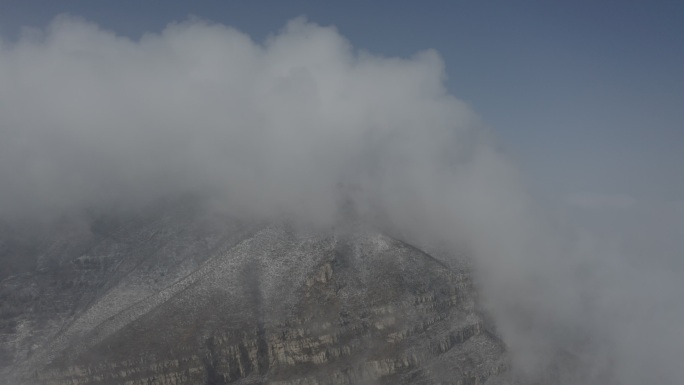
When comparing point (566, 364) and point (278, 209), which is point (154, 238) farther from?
point (566, 364)

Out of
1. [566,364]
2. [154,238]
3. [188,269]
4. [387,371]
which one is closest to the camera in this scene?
[387,371]

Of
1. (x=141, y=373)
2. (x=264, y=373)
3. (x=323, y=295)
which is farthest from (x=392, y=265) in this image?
(x=141, y=373)

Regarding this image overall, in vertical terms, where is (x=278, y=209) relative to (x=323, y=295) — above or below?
above

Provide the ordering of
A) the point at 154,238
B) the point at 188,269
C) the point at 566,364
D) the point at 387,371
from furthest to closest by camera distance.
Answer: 1. the point at 154,238
2. the point at 188,269
3. the point at 566,364
4. the point at 387,371

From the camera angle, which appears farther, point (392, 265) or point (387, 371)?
point (392, 265)

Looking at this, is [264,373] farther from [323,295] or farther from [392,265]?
[392,265]

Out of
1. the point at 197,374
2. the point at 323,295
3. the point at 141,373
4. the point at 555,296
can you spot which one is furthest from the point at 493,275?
the point at 141,373

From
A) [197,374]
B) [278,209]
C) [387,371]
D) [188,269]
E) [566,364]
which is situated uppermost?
[278,209]
